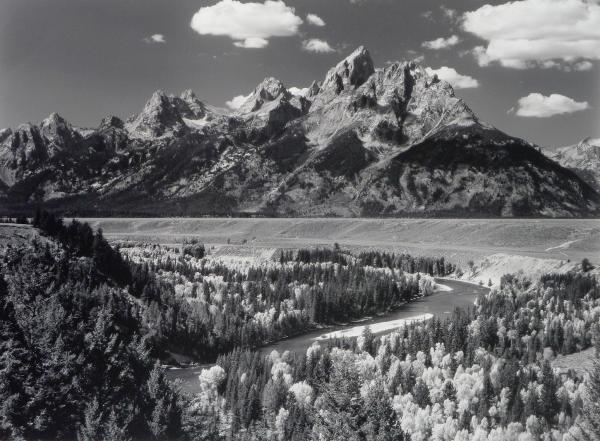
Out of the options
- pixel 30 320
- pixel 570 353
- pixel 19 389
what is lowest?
pixel 570 353

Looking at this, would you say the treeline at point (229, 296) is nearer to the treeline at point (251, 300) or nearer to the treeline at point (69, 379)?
the treeline at point (251, 300)

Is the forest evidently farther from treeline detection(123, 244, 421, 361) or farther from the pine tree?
treeline detection(123, 244, 421, 361)

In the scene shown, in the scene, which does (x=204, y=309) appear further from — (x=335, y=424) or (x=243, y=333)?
(x=335, y=424)

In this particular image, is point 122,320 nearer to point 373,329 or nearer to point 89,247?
point 89,247

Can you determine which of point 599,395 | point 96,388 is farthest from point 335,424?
point 96,388

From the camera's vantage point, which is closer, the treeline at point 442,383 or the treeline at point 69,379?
the treeline at point 69,379

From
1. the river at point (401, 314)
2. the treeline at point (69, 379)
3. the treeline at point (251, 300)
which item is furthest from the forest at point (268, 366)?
the river at point (401, 314)
